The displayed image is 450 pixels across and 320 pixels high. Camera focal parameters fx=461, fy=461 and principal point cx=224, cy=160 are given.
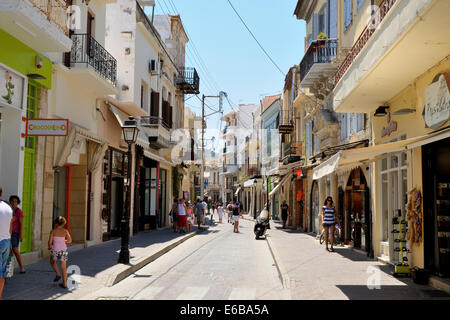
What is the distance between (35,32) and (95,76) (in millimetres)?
4157

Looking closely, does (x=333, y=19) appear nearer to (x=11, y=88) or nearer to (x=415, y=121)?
(x=415, y=121)

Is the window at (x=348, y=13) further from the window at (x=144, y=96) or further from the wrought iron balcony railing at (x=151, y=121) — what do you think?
the wrought iron balcony railing at (x=151, y=121)

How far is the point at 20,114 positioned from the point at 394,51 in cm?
838

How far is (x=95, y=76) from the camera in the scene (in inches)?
565

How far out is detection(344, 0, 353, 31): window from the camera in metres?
16.4

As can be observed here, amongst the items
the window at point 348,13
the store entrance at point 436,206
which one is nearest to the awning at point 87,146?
the store entrance at point 436,206

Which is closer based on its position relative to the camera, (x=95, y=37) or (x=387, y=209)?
(x=387, y=209)

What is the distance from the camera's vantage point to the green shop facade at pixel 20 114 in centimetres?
1029

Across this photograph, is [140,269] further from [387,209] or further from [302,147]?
[302,147]

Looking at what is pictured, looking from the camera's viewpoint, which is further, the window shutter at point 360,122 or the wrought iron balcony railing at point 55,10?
the window shutter at point 360,122

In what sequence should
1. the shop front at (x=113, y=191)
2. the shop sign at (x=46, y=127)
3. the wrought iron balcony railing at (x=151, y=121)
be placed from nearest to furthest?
the shop sign at (x=46, y=127), the shop front at (x=113, y=191), the wrought iron balcony railing at (x=151, y=121)

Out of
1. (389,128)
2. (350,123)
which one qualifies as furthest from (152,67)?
(389,128)
